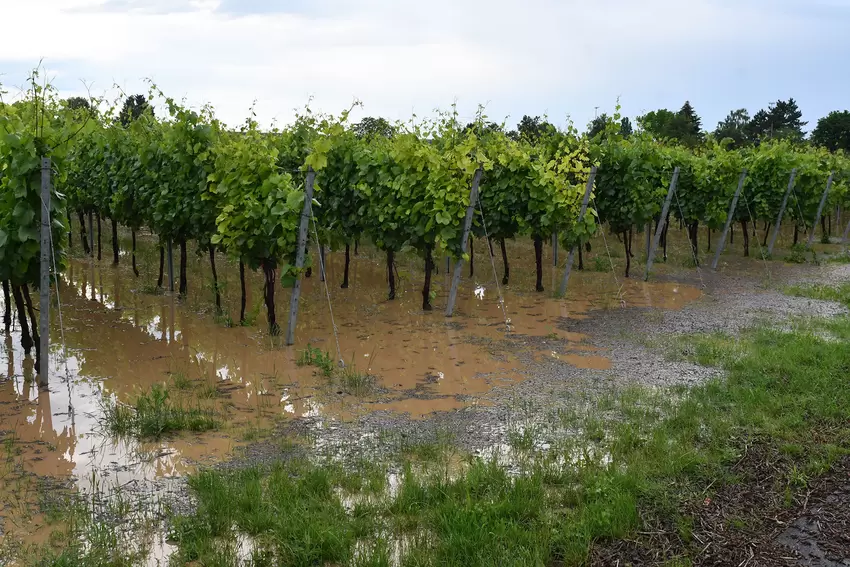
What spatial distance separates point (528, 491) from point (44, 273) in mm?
5149

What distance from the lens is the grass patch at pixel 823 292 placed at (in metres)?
12.4

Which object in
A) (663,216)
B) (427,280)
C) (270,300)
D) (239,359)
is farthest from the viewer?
(663,216)

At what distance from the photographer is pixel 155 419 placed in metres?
5.88

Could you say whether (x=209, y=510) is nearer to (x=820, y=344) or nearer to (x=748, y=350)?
(x=748, y=350)

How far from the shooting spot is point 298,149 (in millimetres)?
12188

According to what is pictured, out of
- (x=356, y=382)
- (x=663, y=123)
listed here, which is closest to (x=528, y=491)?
(x=356, y=382)

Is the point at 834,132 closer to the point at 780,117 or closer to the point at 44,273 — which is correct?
the point at 780,117

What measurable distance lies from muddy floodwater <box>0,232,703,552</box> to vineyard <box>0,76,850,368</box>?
22.3 inches

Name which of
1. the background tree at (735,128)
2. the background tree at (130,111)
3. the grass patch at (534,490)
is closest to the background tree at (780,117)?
the background tree at (735,128)

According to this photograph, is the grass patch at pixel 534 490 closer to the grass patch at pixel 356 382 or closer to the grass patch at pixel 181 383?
the grass patch at pixel 356 382

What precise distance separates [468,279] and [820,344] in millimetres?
6768

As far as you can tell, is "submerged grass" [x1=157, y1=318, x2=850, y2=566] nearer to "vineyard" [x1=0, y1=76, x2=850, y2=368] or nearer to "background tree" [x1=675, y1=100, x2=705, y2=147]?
"vineyard" [x1=0, y1=76, x2=850, y2=368]

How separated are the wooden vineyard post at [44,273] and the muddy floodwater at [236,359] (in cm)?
25

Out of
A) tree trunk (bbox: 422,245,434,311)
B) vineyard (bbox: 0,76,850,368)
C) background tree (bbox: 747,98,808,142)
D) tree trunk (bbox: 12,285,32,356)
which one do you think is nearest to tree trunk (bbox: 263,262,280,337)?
vineyard (bbox: 0,76,850,368)
